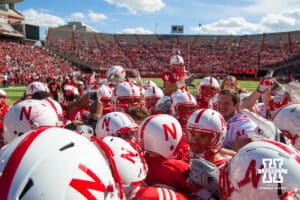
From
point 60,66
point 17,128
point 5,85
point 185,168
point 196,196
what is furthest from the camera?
point 60,66

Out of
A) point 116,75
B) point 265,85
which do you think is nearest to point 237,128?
point 265,85

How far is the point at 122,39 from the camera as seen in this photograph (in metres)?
74.1

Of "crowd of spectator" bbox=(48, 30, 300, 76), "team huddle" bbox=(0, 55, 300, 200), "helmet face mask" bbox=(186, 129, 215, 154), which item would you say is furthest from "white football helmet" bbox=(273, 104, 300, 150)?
"crowd of spectator" bbox=(48, 30, 300, 76)

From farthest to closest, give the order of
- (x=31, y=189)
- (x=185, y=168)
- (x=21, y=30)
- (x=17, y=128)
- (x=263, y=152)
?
(x=21, y=30)
(x=17, y=128)
(x=185, y=168)
(x=263, y=152)
(x=31, y=189)

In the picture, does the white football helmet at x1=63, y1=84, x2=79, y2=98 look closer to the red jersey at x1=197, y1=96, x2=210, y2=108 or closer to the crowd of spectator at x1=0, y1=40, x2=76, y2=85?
the red jersey at x1=197, y1=96, x2=210, y2=108

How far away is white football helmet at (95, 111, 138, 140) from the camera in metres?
4.04

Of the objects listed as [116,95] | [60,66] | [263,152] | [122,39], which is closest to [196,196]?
[263,152]

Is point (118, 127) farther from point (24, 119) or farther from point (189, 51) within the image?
point (189, 51)

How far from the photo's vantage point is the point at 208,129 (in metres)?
3.76

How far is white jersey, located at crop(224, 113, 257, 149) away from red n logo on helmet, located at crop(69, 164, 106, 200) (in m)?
2.96

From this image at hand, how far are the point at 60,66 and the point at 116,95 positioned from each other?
4862cm

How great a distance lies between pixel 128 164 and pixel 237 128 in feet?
7.92

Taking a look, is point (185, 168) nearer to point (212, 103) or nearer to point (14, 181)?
point (14, 181)

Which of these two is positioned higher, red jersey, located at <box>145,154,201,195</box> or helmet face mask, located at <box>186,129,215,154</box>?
helmet face mask, located at <box>186,129,215,154</box>
